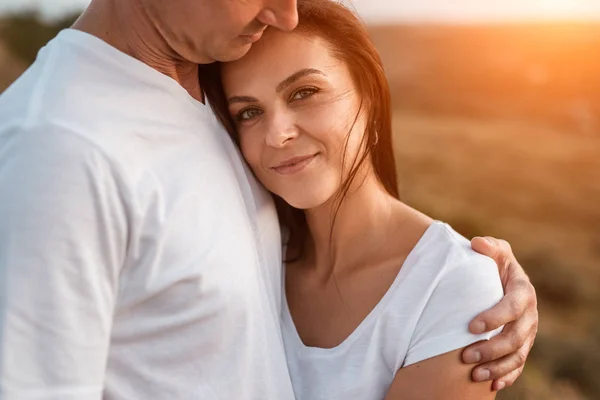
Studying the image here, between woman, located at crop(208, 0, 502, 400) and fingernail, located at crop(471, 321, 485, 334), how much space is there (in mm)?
21

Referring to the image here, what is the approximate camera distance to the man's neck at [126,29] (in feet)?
4.82

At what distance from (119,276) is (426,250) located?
0.73 meters

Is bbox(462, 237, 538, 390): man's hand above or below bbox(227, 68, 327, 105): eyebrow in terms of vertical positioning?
below

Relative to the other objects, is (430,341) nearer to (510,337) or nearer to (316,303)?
(510,337)

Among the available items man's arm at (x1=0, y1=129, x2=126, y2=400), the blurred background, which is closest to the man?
man's arm at (x1=0, y1=129, x2=126, y2=400)

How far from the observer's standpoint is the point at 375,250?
185 centimetres

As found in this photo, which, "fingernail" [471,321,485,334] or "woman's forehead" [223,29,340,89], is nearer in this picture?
"fingernail" [471,321,485,334]

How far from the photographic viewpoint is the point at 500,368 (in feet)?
5.17

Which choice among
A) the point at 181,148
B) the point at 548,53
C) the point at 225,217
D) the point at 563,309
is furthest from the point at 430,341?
the point at 548,53

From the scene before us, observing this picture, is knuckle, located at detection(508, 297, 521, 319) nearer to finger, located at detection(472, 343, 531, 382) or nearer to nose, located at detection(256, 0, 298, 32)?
finger, located at detection(472, 343, 531, 382)

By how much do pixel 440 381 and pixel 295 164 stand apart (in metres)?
0.59

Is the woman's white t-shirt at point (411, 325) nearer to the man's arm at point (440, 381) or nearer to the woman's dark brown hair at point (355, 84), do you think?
the man's arm at point (440, 381)

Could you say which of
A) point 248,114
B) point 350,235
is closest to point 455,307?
point 350,235

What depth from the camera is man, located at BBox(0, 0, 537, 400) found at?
3.95 feet
